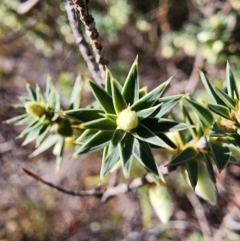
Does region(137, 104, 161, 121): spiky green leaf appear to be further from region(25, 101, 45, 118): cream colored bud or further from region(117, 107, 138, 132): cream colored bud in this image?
region(25, 101, 45, 118): cream colored bud

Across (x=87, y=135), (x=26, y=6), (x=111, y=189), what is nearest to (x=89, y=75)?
(x=26, y=6)

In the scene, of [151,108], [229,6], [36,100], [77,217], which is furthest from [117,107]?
[77,217]

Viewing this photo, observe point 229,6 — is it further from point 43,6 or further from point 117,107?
point 117,107

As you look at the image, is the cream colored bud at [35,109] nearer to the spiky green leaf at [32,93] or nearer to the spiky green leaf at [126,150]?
the spiky green leaf at [32,93]

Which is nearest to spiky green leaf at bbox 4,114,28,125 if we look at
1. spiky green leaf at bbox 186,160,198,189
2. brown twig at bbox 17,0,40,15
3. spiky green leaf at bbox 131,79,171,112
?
spiky green leaf at bbox 131,79,171,112

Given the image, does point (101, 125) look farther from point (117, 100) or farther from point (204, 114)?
point (204, 114)
